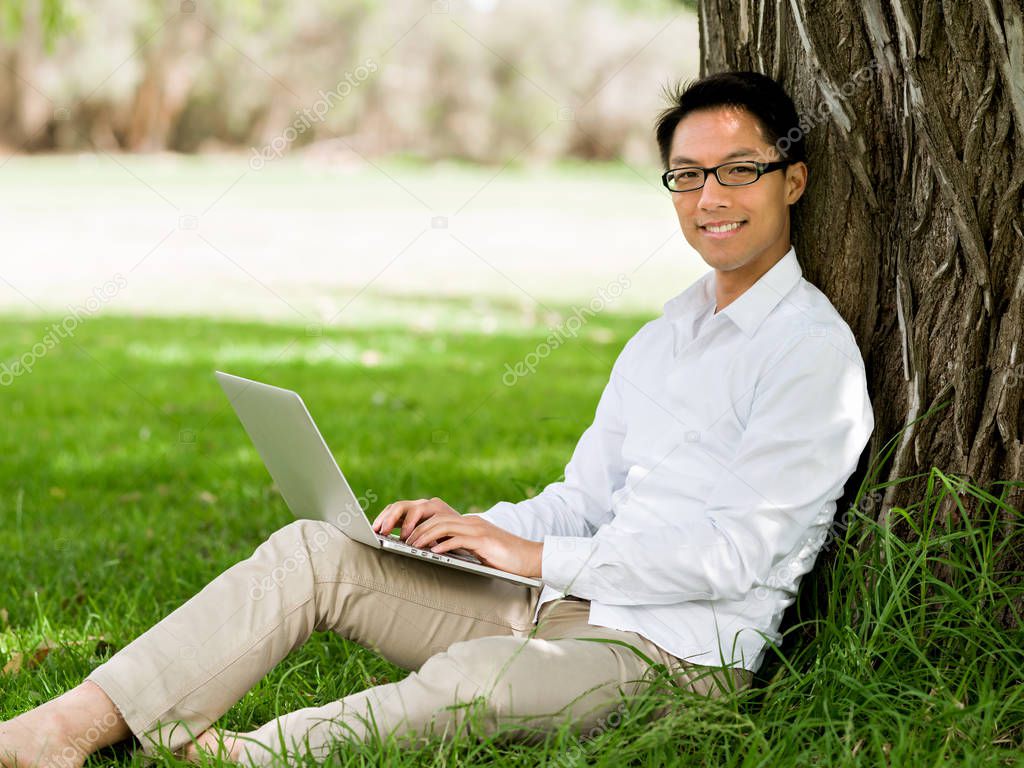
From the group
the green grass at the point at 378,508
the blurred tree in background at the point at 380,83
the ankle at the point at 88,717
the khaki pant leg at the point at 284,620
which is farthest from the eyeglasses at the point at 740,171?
the blurred tree in background at the point at 380,83

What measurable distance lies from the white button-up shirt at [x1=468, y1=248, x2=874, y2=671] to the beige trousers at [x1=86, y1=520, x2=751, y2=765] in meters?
0.08

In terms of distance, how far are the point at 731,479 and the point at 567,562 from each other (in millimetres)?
362

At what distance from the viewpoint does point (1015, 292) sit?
240cm

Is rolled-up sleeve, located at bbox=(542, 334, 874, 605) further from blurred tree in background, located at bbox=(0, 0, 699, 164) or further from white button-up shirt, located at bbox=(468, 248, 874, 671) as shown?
blurred tree in background, located at bbox=(0, 0, 699, 164)

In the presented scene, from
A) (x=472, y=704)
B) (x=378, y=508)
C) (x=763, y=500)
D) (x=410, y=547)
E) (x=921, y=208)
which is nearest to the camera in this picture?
(x=472, y=704)

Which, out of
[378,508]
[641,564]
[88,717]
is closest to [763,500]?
[641,564]

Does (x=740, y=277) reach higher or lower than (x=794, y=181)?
lower

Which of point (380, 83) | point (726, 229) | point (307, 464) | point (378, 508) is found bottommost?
point (378, 508)


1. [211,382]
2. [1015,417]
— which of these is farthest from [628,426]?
[211,382]

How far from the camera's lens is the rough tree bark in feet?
7.86

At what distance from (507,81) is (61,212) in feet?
45.7

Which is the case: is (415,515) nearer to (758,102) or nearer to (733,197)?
(733,197)

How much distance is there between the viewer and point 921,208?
8.15ft

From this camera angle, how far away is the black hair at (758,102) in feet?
8.38
